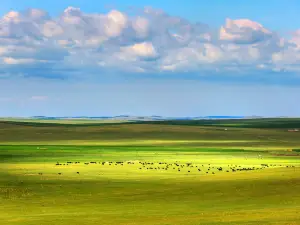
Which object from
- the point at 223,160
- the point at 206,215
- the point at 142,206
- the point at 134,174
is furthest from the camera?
the point at 223,160

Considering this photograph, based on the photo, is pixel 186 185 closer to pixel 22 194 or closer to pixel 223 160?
pixel 22 194

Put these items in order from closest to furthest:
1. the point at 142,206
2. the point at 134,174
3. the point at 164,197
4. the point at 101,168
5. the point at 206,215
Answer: the point at 206,215
the point at 142,206
the point at 164,197
the point at 134,174
the point at 101,168

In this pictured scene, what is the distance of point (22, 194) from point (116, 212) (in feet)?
54.8

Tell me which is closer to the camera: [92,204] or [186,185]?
[92,204]

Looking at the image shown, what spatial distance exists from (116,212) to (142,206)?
4174mm

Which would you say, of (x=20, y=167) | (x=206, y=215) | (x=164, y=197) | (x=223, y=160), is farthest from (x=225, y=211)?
(x=223, y=160)

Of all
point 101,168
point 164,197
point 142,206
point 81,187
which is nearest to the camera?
point 142,206

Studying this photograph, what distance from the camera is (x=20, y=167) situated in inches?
3718

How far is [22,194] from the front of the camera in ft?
206

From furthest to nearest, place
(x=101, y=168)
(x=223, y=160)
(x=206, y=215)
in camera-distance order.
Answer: (x=223, y=160), (x=101, y=168), (x=206, y=215)

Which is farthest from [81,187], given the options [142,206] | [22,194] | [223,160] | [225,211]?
[223,160]

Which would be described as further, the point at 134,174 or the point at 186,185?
the point at 134,174

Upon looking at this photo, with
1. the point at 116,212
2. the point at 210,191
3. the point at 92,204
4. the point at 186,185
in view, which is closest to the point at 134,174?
the point at 186,185

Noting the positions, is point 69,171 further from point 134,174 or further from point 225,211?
point 225,211
